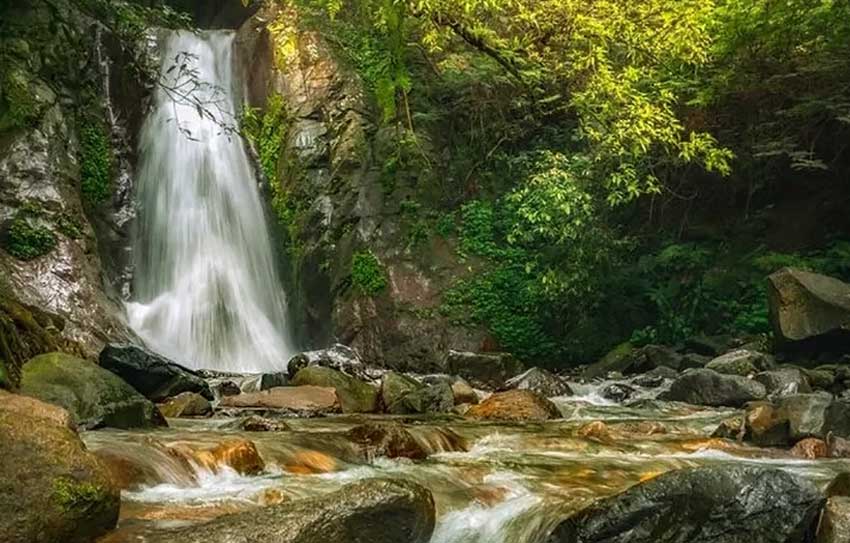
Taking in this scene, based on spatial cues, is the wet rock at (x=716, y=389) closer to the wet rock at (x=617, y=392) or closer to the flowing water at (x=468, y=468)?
the wet rock at (x=617, y=392)

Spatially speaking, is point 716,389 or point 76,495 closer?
point 76,495

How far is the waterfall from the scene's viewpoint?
13.8m

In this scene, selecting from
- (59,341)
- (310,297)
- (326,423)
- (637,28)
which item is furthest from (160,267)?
(637,28)

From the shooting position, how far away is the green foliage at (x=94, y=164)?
14961 millimetres

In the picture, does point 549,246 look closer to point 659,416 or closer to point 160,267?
point 659,416

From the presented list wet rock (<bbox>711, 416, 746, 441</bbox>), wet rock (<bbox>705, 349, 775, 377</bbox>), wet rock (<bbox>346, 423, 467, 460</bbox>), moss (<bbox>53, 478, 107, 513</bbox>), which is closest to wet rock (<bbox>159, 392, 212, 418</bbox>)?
wet rock (<bbox>346, 423, 467, 460</bbox>)

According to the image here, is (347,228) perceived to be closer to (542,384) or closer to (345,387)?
(542,384)

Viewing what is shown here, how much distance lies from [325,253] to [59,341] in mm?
7096

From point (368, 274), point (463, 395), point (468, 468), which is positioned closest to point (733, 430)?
point (468, 468)

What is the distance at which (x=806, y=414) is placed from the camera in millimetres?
6430

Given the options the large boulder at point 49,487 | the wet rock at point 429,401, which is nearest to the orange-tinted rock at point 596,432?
the wet rock at point 429,401

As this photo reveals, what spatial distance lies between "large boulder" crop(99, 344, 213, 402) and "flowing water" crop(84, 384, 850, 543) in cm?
161

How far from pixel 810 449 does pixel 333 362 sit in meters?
7.34

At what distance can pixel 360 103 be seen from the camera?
658 inches
